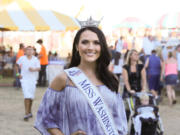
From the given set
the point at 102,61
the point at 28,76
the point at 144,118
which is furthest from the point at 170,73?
the point at 102,61

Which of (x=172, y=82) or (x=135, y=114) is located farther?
(x=172, y=82)

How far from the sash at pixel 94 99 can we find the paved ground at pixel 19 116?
15.4 feet

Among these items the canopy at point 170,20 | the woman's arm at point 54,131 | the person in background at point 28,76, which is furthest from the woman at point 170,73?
the woman's arm at point 54,131

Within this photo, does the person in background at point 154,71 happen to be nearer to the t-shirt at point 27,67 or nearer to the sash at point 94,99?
the t-shirt at point 27,67

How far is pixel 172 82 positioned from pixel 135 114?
4.44 meters

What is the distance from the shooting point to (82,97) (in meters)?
2.29

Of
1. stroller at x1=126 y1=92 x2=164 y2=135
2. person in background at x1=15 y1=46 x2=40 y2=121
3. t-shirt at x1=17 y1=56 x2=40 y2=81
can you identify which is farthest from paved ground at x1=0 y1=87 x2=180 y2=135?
stroller at x1=126 y1=92 x2=164 y2=135

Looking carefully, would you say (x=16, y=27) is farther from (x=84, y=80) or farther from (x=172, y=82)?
(x=84, y=80)

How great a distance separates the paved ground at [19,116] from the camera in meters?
7.16

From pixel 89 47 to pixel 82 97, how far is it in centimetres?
31

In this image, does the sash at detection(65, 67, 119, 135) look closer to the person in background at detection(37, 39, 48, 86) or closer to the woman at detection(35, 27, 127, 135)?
the woman at detection(35, 27, 127, 135)

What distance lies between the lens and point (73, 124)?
230cm

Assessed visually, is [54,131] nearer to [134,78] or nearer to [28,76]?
[134,78]

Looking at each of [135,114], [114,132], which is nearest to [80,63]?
[114,132]
